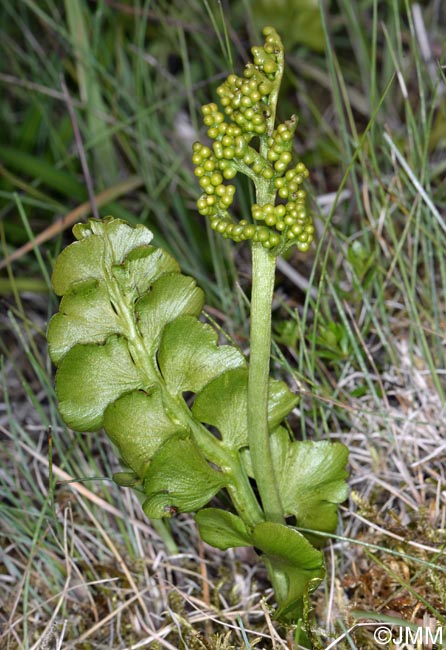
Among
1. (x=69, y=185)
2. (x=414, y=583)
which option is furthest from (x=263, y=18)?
(x=414, y=583)

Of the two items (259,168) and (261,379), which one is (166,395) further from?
(259,168)

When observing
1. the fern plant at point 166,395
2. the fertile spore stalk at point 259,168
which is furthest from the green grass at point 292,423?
the fertile spore stalk at point 259,168

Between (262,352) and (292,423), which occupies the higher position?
(262,352)

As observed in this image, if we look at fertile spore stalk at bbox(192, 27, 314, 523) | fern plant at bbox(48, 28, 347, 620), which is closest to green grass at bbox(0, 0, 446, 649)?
fern plant at bbox(48, 28, 347, 620)

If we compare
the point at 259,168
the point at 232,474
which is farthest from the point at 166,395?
the point at 259,168

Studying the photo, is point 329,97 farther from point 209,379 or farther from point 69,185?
point 209,379

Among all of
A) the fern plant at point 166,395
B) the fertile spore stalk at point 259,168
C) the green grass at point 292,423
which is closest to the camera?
the fertile spore stalk at point 259,168

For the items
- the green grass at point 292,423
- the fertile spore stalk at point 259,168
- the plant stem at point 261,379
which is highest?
the fertile spore stalk at point 259,168

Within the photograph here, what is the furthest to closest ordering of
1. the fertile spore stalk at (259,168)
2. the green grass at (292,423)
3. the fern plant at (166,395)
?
the green grass at (292,423), the fern plant at (166,395), the fertile spore stalk at (259,168)

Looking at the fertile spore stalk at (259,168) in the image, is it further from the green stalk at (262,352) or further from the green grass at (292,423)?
the green grass at (292,423)
